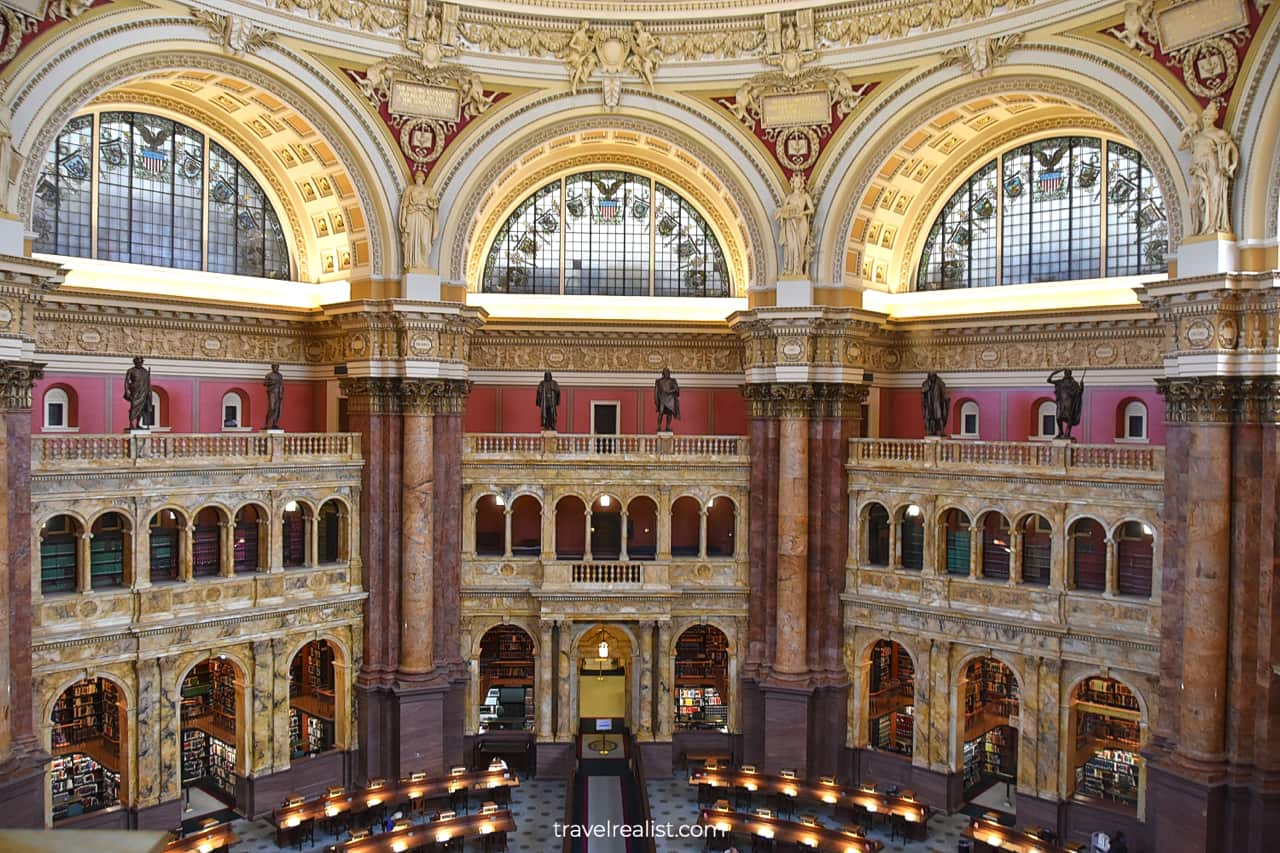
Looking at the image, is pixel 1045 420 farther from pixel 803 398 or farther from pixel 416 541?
pixel 416 541

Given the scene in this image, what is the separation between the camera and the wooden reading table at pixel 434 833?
83.7ft

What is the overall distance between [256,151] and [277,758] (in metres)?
18.8

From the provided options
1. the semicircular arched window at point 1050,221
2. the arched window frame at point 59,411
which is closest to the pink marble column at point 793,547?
the semicircular arched window at point 1050,221

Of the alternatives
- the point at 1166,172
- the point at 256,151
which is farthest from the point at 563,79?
the point at 1166,172

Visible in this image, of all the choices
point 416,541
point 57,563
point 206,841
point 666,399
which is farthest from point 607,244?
point 206,841

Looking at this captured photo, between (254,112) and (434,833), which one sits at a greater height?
(254,112)

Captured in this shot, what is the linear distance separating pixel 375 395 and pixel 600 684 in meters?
12.5

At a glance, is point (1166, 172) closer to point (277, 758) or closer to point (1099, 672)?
point (1099, 672)

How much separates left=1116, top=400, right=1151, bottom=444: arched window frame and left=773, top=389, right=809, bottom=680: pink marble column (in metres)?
9.38

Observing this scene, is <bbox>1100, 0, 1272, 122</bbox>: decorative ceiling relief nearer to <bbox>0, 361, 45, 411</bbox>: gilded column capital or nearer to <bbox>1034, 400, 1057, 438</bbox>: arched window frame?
<bbox>1034, 400, 1057, 438</bbox>: arched window frame

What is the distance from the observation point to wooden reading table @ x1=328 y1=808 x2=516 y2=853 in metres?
25.5

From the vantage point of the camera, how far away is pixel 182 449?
2758cm

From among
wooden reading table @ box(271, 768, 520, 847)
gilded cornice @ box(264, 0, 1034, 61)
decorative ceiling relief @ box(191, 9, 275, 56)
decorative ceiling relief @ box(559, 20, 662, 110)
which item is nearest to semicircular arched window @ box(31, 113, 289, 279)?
decorative ceiling relief @ box(191, 9, 275, 56)

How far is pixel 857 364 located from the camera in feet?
107
